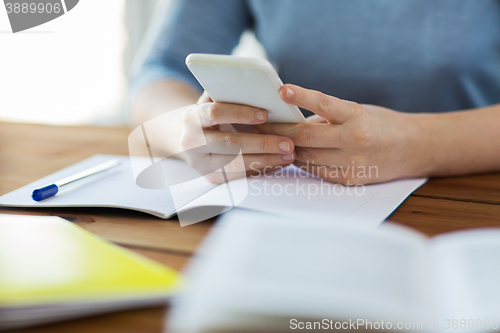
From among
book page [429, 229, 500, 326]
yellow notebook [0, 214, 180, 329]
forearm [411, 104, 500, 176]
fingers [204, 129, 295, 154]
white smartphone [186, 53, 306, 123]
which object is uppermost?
white smartphone [186, 53, 306, 123]

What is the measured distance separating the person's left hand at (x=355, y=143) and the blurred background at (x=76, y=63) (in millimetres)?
2053

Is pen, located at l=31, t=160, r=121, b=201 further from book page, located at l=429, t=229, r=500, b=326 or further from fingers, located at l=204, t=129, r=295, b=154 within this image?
book page, located at l=429, t=229, r=500, b=326

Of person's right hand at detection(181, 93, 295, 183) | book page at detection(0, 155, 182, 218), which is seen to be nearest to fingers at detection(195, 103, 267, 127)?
person's right hand at detection(181, 93, 295, 183)

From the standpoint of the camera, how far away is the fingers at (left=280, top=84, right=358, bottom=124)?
0.45m

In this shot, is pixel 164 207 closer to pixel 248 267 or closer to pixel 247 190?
pixel 247 190

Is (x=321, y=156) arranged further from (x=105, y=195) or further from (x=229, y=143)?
(x=105, y=195)

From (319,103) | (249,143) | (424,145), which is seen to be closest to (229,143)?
(249,143)

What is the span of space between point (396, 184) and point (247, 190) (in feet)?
0.68

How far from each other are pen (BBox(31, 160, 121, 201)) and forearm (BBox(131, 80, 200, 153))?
10cm

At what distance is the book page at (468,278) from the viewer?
0.24 metres

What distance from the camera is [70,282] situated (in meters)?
0.27

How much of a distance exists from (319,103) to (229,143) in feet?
0.47

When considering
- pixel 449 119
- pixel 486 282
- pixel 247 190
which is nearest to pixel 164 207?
pixel 247 190

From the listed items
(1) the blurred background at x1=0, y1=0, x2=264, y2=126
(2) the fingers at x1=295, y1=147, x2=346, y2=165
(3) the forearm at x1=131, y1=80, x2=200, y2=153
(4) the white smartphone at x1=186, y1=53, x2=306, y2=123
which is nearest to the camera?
(4) the white smartphone at x1=186, y1=53, x2=306, y2=123
